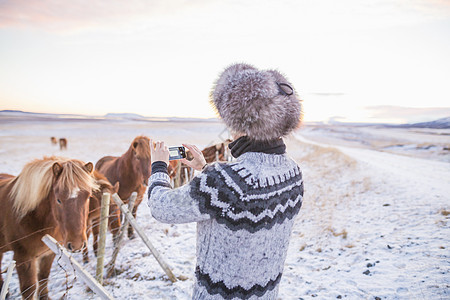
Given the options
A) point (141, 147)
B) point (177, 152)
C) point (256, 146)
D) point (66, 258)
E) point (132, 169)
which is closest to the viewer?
point (256, 146)

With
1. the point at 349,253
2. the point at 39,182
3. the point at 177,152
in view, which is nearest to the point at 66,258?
the point at 39,182

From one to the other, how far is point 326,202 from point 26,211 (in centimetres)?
709

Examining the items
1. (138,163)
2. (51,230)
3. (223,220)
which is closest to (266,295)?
(223,220)

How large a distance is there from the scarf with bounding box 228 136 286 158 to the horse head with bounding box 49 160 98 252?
207 cm

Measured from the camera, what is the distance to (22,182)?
2.71 meters

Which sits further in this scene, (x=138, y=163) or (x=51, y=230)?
(x=138, y=163)

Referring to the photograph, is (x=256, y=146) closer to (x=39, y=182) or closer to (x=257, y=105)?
(x=257, y=105)

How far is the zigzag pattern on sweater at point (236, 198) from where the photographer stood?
1.08 metres

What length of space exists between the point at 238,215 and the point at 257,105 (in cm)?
53

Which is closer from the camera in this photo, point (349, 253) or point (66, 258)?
point (66, 258)

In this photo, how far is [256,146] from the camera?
1.20m

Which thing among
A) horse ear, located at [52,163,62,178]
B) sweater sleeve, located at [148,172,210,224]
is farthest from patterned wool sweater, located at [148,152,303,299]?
horse ear, located at [52,163,62,178]

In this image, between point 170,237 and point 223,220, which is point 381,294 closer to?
point 223,220

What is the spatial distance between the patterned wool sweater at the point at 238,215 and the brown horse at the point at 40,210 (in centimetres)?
177
